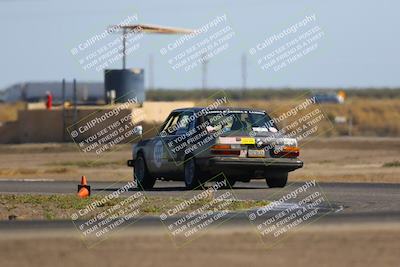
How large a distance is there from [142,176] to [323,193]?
4137mm

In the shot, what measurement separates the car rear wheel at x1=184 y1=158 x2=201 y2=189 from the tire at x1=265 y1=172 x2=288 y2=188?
1417 millimetres

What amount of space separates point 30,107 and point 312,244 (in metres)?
44.3

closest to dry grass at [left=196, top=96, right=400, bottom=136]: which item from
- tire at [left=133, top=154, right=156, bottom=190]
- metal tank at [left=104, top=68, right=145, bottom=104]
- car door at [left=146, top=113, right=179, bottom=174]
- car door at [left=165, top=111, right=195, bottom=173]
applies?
metal tank at [left=104, top=68, right=145, bottom=104]

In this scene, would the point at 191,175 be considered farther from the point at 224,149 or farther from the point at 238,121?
the point at 238,121

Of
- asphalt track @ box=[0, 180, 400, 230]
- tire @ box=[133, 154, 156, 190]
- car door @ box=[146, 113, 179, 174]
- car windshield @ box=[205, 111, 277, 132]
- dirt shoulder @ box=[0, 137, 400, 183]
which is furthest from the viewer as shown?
dirt shoulder @ box=[0, 137, 400, 183]

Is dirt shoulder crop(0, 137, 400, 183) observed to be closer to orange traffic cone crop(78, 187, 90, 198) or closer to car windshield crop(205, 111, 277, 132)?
car windshield crop(205, 111, 277, 132)

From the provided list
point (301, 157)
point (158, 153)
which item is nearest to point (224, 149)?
point (158, 153)

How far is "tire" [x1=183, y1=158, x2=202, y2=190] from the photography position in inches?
856

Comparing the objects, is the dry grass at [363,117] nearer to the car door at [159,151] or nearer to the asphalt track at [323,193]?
the asphalt track at [323,193]

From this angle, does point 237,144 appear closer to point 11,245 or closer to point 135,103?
point 11,245

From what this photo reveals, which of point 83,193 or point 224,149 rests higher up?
point 224,149

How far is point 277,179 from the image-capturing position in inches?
897

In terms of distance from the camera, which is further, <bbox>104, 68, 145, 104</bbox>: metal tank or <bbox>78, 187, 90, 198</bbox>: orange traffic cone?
Answer: <bbox>104, 68, 145, 104</bbox>: metal tank

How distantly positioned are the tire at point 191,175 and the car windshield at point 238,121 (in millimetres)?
755
